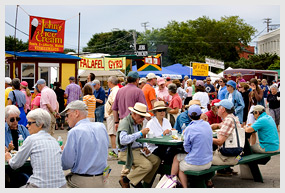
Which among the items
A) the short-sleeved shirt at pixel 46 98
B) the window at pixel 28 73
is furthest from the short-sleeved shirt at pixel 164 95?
the window at pixel 28 73

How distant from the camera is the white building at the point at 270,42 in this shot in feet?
286

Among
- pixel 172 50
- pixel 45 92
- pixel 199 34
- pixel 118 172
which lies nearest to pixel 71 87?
pixel 45 92

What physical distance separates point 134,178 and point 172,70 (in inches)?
1202

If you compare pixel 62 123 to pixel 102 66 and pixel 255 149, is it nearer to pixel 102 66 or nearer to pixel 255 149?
pixel 102 66

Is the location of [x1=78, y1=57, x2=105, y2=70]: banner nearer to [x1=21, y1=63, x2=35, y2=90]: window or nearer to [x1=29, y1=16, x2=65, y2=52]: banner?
[x1=29, y1=16, x2=65, y2=52]: banner

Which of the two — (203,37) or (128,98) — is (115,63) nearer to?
(128,98)

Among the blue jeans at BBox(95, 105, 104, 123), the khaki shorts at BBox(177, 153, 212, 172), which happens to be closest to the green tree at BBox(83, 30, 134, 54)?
the blue jeans at BBox(95, 105, 104, 123)

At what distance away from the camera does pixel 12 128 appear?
19.3 ft

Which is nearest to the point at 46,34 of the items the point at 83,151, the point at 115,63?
the point at 115,63

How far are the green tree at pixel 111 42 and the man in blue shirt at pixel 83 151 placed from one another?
246 feet

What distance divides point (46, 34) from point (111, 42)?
66501mm

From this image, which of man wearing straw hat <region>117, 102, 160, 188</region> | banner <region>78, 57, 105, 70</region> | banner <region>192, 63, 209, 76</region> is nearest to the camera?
man wearing straw hat <region>117, 102, 160, 188</region>

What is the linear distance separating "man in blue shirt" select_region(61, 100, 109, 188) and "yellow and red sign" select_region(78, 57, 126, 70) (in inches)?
647

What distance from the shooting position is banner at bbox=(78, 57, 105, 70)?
21.3m
